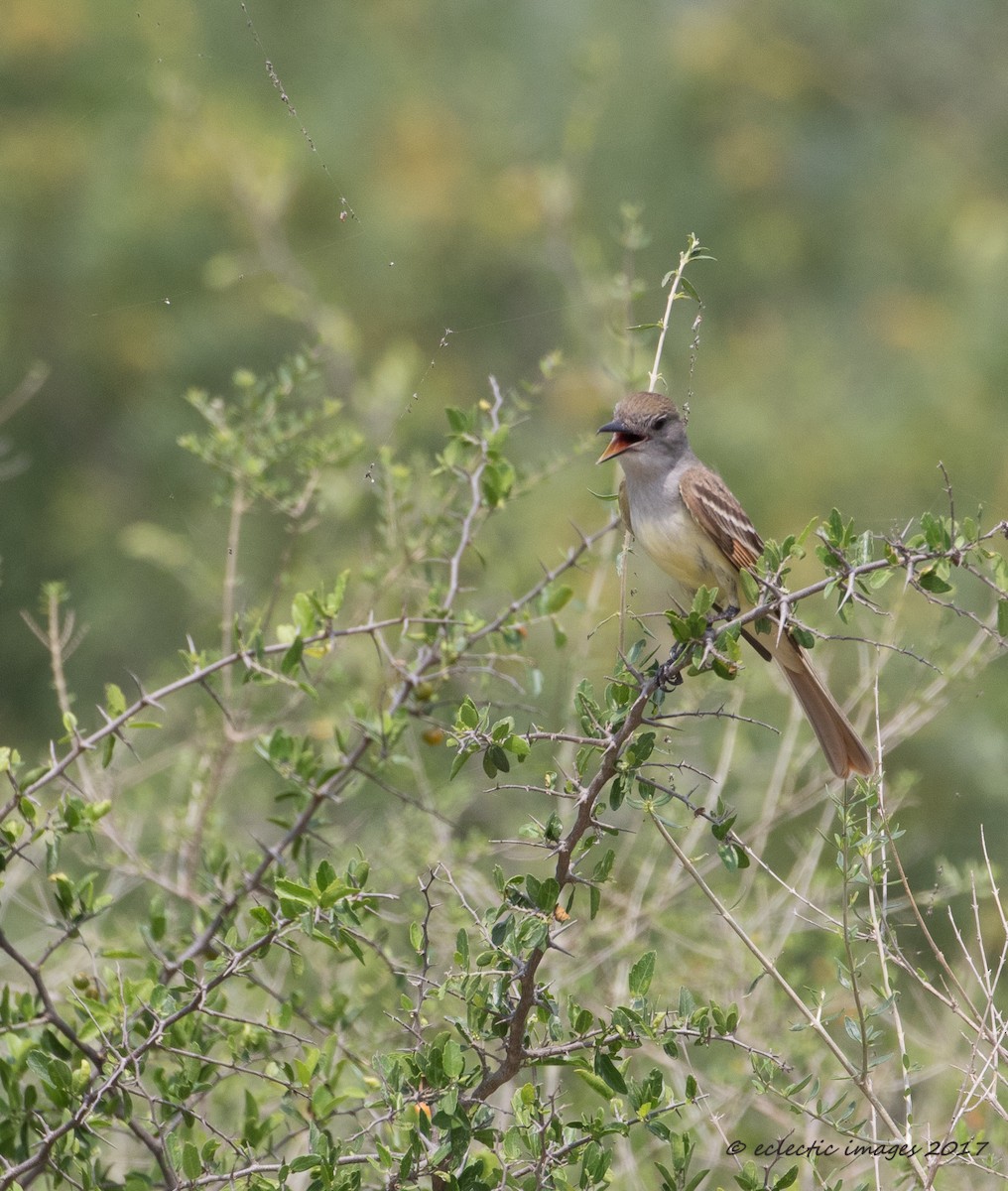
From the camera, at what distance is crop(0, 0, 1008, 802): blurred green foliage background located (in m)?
9.60

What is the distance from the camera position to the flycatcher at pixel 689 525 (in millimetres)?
4148

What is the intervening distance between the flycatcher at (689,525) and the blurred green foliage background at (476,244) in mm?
2225

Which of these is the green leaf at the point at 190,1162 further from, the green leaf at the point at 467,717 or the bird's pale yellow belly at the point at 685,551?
the bird's pale yellow belly at the point at 685,551

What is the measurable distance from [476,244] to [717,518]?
9137mm

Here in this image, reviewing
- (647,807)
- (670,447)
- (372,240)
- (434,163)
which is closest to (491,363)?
(372,240)

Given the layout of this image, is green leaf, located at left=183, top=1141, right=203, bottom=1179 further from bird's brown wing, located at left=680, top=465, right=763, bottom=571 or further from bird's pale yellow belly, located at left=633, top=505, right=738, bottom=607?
bird's brown wing, located at left=680, top=465, right=763, bottom=571

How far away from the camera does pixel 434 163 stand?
44.8 feet

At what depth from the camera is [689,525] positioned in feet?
13.8

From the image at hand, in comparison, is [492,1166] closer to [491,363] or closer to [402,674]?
[402,674]

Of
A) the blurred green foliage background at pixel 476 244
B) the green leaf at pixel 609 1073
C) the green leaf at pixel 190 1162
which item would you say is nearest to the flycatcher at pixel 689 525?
the green leaf at pixel 609 1073

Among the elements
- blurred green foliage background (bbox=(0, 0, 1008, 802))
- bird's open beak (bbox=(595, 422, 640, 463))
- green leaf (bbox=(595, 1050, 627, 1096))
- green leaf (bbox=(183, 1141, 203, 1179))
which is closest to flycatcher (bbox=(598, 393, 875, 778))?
bird's open beak (bbox=(595, 422, 640, 463))

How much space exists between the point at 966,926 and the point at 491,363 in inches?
280

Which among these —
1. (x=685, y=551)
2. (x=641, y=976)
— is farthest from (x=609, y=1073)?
(x=685, y=551)

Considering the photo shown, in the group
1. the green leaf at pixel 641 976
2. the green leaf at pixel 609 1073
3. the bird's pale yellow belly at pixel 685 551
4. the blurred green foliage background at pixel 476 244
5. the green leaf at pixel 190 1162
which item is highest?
the blurred green foliage background at pixel 476 244
